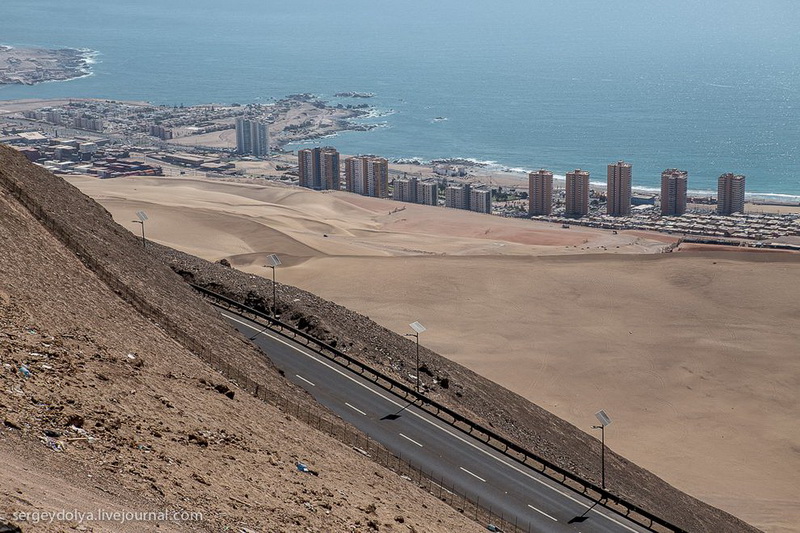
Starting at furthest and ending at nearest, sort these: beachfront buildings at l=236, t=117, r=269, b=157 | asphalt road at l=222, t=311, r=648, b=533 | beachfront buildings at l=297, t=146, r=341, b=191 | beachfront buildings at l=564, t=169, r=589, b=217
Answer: beachfront buildings at l=236, t=117, r=269, b=157, beachfront buildings at l=297, t=146, r=341, b=191, beachfront buildings at l=564, t=169, r=589, b=217, asphalt road at l=222, t=311, r=648, b=533

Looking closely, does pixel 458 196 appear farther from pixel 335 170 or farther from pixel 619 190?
pixel 335 170

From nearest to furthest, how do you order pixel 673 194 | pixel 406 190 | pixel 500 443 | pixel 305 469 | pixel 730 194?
pixel 305 469
pixel 500 443
pixel 730 194
pixel 673 194
pixel 406 190

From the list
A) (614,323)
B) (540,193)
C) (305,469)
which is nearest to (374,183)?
(540,193)

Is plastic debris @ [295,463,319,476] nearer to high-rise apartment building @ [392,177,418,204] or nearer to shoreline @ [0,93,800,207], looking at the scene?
high-rise apartment building @ [392,177,418,204]

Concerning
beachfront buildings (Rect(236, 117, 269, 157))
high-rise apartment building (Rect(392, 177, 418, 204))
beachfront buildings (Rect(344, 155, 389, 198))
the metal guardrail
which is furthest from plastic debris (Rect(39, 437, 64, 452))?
beachfront buildings (Rect(236, 117, 269, 157))

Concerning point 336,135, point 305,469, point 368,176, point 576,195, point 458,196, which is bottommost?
point 458,196

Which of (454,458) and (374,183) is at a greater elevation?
(454,458)

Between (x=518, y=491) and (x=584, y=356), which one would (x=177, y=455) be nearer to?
→ (x=518, y=491)
